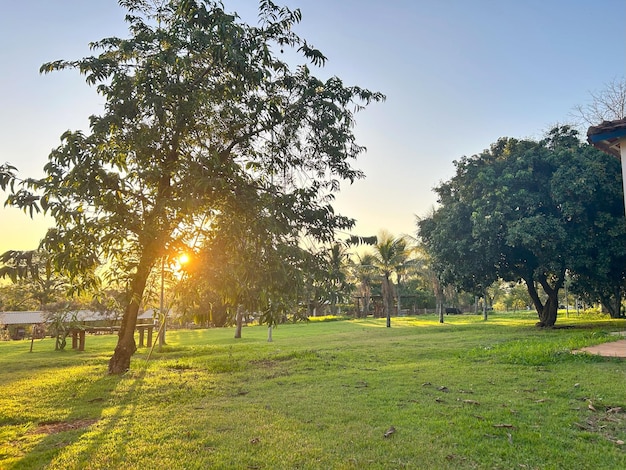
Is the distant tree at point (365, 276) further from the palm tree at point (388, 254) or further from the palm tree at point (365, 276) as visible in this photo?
the palm tree at point (388, 254)

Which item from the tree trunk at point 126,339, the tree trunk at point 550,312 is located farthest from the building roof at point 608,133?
the tree trunk at point 550,312

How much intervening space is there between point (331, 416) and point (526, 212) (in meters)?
15.4

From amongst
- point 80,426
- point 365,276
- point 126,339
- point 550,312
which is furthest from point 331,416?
point 365,276

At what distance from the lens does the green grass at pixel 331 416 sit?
4.26m

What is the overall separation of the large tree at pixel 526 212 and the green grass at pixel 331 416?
8.77m

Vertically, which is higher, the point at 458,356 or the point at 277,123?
the point at 277,123

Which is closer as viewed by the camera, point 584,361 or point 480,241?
point 584,361

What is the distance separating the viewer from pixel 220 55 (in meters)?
6.23

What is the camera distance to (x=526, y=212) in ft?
59.8

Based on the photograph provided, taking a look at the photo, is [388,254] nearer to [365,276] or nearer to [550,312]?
[550,312]

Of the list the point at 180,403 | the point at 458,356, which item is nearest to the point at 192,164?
the point at 180,403

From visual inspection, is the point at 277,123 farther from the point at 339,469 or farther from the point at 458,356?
the point at 458,356

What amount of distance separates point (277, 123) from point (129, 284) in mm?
4518

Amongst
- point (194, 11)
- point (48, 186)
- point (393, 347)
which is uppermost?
point (194, 11)
